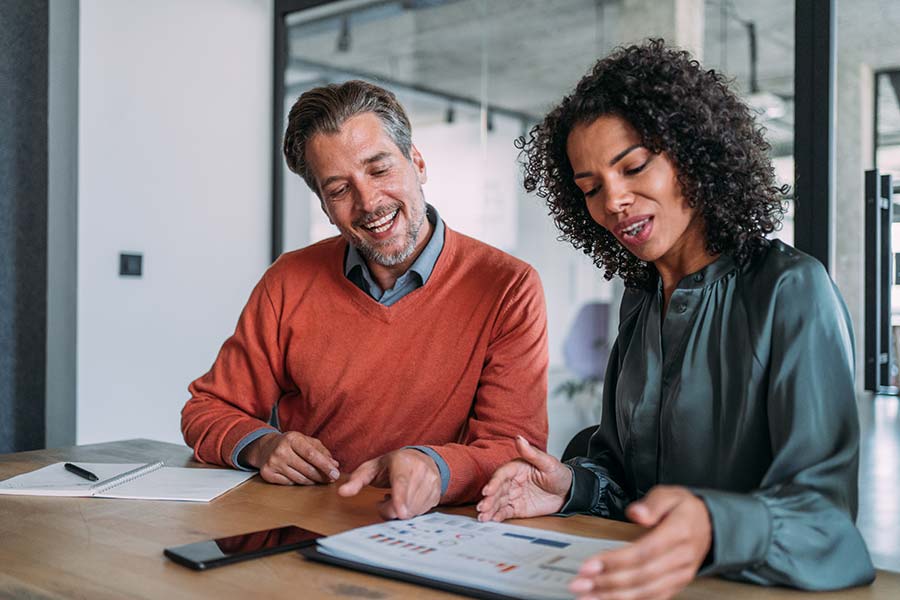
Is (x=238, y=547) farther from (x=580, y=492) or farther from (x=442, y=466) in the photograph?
(x=580, y=492)

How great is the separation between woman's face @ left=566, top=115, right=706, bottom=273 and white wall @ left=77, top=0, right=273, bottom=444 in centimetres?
222

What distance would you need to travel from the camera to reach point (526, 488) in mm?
1226

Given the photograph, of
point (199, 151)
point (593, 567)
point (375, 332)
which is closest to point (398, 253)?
point (375, 332)

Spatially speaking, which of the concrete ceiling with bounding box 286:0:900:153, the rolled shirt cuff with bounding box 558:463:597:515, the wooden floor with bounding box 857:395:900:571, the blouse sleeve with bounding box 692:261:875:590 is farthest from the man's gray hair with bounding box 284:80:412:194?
the wooden floor with bounding box 857:395:900:571

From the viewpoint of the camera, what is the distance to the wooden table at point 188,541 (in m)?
0.93

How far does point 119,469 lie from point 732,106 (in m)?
1.22

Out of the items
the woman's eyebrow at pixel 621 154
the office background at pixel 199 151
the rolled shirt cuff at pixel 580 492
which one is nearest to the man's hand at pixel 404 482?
the rolled shirt cuff at pixel 580 492

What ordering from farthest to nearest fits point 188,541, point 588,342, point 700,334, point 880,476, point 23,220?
point 588,342
point 23,220
point 880,476
point 700,334
point 188,541

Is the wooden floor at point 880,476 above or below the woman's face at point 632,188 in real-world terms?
below

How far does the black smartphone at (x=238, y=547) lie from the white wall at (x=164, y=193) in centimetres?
210

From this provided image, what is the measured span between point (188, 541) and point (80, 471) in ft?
1.71

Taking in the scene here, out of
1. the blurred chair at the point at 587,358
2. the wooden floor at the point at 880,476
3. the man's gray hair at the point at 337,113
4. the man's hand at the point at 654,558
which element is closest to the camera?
the man's hand at the point at 654,558

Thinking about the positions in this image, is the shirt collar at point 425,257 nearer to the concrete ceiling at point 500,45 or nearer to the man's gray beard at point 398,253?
the man's gray beard at point 398,253

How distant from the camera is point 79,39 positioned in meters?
2.97
